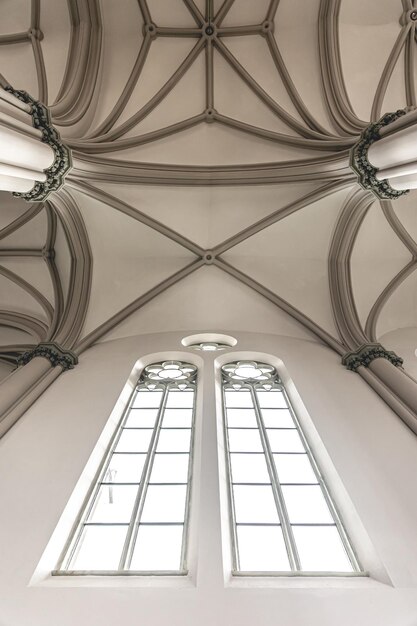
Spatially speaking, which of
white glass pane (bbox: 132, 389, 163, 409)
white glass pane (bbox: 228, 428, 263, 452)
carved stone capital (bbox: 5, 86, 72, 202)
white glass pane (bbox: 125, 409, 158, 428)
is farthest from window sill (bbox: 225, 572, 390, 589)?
carved stone capital (bbox: 5, 86, 72, 202)

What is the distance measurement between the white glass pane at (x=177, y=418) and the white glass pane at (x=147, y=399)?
36cm

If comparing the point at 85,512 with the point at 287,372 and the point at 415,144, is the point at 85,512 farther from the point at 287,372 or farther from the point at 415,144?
the point at 415,144

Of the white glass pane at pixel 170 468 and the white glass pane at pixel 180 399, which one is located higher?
the white glass pane at pixel 180 399

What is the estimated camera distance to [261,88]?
991cm

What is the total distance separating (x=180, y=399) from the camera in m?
7.38

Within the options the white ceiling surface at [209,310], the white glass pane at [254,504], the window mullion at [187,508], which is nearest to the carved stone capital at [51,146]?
the white ceiling surface at [209,310]

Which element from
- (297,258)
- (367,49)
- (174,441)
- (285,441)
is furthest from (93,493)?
(367,49)

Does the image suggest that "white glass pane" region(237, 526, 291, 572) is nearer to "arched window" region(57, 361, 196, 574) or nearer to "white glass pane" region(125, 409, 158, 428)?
"arched window" region(57, 361, 196, 574)

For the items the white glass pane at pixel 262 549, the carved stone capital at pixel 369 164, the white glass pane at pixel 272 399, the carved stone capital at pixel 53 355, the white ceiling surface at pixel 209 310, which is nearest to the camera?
the white glass pane at pixel 262 549

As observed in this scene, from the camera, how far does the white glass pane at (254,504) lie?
448 cm

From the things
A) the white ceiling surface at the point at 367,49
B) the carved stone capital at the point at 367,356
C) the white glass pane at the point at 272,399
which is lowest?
the white glass pane at the point at 272,399

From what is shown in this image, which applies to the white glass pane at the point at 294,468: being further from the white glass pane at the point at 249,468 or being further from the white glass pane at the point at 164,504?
the white glass pane at the point at 164,504

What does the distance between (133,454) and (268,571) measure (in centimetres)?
259

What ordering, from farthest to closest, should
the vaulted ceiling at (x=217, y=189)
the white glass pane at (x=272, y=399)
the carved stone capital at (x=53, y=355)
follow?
the vaulted ceiling at (x=217, y=189), the carved stone capital at (x=53, y=355), the white glass pane at (x=272, y=399)
